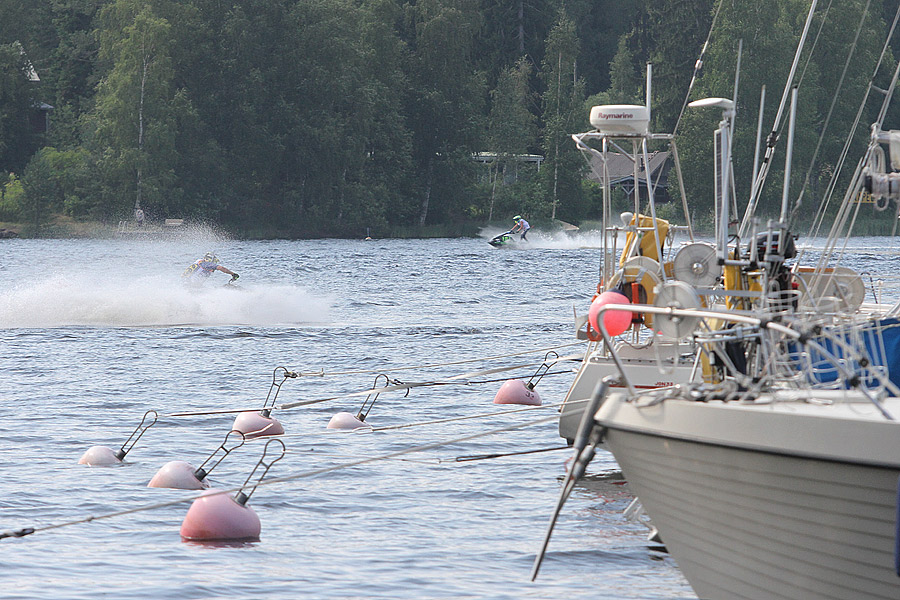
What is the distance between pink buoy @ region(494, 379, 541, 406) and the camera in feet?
54.6

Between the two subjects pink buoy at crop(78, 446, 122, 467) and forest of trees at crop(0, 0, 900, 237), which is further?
forest of trees at crop(0, 0, 900, 237)

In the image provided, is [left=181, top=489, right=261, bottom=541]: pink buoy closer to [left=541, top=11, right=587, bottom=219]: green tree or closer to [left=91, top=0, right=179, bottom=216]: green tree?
[left=91, top=0, right=179, bottom=216]: green tree

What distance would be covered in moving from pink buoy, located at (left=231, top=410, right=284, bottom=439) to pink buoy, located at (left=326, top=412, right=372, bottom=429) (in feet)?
2.00

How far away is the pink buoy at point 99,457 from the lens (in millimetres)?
13031

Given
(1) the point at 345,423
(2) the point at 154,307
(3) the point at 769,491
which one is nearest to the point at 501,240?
(2) the point at 154,307

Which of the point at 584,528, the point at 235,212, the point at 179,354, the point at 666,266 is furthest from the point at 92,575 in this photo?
the point at 235,212

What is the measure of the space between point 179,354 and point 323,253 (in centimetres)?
3791

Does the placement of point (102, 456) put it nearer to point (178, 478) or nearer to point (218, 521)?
point (178, 478)

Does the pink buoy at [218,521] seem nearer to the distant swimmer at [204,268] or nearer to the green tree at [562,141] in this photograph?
the distant swimmer at [204,268]

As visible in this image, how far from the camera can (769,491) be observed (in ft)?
22.2

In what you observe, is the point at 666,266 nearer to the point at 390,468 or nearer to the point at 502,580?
the point at 390,468

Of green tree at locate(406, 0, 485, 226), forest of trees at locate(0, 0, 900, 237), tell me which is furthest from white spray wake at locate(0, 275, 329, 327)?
green tree at locate(406, 0, 485, 226)

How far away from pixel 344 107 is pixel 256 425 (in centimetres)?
6285

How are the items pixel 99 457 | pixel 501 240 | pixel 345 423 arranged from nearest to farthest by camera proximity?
pixel 99 457, pixel 345 423, pixel 501 240
